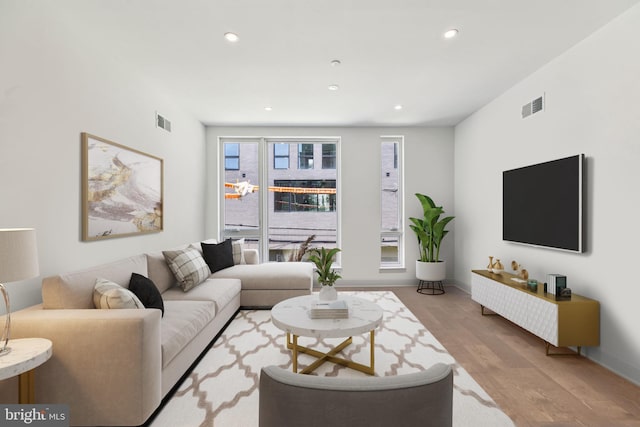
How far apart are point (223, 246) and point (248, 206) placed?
1.18 meters

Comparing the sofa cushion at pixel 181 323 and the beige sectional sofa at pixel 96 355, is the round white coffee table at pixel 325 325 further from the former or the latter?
the beige sectional sofa at pixel 96 355

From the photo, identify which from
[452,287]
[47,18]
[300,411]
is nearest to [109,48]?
[47,18]

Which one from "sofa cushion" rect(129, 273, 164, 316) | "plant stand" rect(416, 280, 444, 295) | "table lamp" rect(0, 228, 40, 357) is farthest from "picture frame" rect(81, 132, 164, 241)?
"plant stand" rect(416, 280, 444, 295)

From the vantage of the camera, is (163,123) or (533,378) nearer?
(533,378)

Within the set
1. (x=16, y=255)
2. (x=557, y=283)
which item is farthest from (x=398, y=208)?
(x=16, y=255)

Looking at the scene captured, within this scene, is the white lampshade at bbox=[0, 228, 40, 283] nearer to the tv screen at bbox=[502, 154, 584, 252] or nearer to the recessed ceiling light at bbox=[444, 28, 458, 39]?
the recessed ceiling light at bbox=[444, 28, 458, 39]

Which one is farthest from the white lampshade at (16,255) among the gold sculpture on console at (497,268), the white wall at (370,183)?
the gold sculpture on console at (497,268)

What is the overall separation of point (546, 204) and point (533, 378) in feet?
5.39

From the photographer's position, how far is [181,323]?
2.17 meters

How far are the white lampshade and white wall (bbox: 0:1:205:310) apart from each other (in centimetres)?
56

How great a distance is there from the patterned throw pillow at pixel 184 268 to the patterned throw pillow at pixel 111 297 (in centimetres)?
103

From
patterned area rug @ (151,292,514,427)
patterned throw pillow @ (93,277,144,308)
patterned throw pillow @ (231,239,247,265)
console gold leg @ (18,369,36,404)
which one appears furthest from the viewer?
patterned throw pillow @ (231,239,247,265)

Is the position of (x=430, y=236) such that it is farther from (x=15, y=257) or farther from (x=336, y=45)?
→ (x=15, y=257)

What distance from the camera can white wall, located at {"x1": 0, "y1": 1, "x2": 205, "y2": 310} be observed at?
1.79 metres
